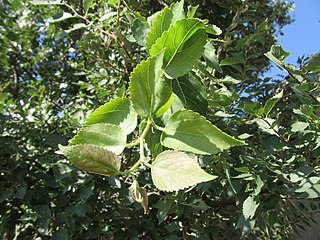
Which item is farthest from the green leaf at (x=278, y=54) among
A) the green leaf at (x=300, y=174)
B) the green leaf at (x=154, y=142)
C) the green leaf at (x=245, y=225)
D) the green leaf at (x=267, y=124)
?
the green leaf at (x=154, y=142)

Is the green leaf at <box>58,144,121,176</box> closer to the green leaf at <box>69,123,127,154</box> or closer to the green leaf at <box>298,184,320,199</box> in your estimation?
the green leaf at <box>69,123,127,154</box>

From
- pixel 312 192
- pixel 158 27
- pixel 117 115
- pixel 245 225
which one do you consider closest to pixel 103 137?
pixel 117 115

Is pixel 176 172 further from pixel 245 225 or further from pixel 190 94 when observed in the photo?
pixel 245 225

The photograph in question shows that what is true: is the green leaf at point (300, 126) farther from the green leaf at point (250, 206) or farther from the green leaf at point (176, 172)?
the green leaf at point (176, 172)

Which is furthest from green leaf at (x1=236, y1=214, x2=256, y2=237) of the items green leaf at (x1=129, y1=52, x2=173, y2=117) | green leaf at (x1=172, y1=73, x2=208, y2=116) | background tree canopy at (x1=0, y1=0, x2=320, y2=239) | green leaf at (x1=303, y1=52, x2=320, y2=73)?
green leaf at (x1=129, y1=52, x2=173, y2=117)

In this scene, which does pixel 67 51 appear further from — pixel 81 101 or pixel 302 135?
pixel 302 135

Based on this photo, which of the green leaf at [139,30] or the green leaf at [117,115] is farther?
the green leaf at [139,30]

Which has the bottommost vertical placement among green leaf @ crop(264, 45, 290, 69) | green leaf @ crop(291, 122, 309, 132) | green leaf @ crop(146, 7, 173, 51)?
green leaf @ crop(291, 122, 309, 132)

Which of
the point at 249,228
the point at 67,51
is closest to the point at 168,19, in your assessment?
the point at 249,228
